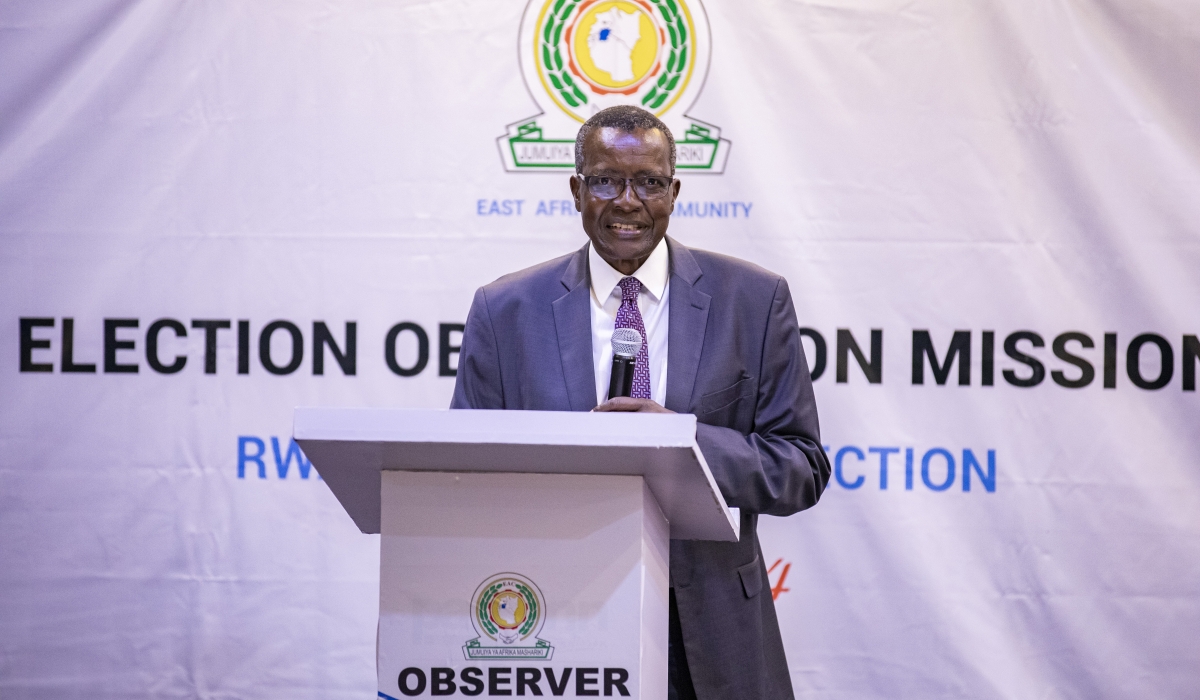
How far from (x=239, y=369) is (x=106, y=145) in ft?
2.57

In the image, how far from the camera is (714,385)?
1941 millimetres

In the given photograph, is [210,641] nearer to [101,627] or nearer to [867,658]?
[101,627]

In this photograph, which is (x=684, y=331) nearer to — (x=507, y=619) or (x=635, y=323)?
(x=635, y=323)

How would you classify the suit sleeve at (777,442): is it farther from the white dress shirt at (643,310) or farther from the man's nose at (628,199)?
the man's nose at (628,199)

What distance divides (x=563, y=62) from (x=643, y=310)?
138 centimetres

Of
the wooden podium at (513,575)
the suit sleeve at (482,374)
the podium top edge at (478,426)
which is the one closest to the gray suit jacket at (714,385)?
the suit sleeve at (482,374)

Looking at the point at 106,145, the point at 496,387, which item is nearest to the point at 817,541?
the point at 496,387

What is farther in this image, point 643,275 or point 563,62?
point 563,62

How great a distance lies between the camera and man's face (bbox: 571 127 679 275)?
6.56ft

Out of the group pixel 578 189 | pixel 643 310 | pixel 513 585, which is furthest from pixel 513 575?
pixel 578 189

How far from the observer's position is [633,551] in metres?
1.33

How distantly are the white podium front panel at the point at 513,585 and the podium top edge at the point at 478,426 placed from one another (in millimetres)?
176

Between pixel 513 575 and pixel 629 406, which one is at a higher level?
pixel 629 406

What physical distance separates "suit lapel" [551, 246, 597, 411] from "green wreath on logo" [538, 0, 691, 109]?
1.23 metres
